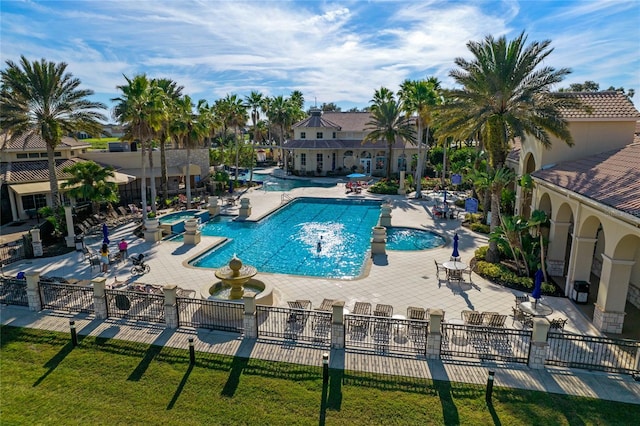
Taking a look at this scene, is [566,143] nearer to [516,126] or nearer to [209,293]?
[516,126]

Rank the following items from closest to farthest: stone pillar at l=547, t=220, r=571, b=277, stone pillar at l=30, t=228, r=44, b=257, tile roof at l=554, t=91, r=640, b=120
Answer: stone pillar at l=547, t=220, r=571, b=277 < tile roof at l=554, t=91, r=640, b=120 < stone pillar at l=30, t=228, r=44, b=257

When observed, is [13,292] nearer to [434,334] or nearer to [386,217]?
[434,334]

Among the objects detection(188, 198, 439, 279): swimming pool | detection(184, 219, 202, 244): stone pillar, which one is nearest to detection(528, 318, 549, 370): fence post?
detection(188, 198, 439, 279): swimming pool

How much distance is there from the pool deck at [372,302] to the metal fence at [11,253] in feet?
2.08

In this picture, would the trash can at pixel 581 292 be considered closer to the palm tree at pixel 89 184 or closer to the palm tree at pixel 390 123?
the palm tree at pixel 89 184

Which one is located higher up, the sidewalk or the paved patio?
the paved patio

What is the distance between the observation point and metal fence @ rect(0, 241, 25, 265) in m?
21.0

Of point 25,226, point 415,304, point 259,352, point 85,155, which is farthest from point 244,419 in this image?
point 85,155

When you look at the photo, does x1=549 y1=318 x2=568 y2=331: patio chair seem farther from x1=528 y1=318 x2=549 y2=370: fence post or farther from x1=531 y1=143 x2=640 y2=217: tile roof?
x1=531 y1=143 x2=640 y2=217: tile roof

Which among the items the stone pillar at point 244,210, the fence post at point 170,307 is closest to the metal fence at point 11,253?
the fence post at point 170,307

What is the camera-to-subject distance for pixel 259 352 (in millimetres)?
12727

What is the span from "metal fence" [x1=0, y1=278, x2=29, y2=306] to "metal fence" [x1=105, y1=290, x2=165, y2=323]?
4009 millimetres

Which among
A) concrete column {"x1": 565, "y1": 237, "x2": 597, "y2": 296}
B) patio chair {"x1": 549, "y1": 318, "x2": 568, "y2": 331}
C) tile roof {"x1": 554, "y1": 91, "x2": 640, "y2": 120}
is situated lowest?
patio chair {"x1": 549, "y1": 318, "x2": 568, "y2": 331}

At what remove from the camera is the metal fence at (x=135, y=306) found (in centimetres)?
1451
